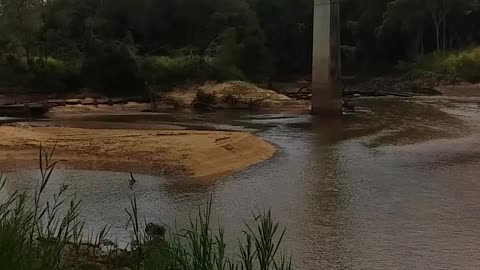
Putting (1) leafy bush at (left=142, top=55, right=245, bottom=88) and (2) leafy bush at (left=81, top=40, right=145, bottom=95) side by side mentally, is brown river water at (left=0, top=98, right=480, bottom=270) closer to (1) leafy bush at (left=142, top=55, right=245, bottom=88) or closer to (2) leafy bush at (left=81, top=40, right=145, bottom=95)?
(2) leafy bush at (left=81, top=40, right=145, bottom=95)

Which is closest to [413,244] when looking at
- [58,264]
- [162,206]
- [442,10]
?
[162,206]

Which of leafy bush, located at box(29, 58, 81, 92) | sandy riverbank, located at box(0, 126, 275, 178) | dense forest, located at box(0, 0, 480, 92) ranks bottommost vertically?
sandy riverbank, located at box(0, 126, 275, 178)

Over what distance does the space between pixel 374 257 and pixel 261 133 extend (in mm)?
17238

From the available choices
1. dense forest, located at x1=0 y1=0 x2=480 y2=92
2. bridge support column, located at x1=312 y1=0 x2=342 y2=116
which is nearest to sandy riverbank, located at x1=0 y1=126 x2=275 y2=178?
bridge support column, located at x1=312 y1=0 x2=342 y2=116

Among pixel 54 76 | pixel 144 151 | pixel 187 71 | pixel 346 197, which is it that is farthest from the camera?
pixel 187 71

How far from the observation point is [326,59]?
127 feet

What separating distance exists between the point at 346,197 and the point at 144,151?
6.88m

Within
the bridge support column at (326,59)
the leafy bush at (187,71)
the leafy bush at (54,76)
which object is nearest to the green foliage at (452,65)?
the leafy bush at (187,71)

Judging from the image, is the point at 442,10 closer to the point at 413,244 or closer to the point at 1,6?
the point at 1,6

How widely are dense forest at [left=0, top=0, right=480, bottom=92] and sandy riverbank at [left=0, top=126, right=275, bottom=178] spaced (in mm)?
23856

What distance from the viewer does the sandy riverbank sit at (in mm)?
18641

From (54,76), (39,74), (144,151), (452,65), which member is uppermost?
(452,65)

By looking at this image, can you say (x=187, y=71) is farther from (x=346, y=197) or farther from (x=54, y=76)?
(x=346, y=197)

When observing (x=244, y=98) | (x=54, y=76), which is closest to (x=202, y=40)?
(x=54, y=76)
